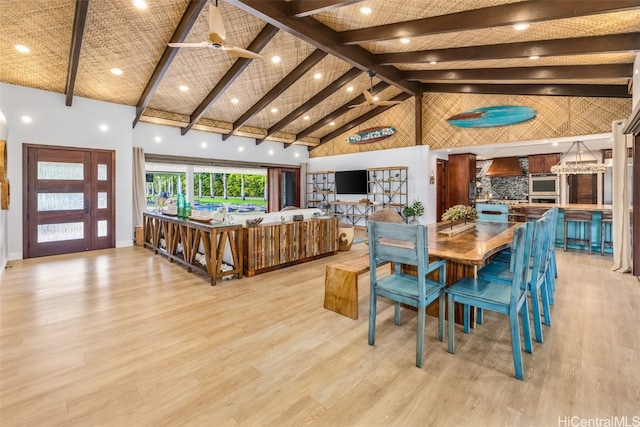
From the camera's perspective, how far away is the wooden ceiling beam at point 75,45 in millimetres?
3582

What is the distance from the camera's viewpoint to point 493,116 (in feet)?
21.9

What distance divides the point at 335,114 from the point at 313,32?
429 cm

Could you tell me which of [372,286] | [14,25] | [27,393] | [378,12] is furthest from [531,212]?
[14,25]

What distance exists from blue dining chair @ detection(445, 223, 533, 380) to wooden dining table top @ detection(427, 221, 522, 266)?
0.21 m

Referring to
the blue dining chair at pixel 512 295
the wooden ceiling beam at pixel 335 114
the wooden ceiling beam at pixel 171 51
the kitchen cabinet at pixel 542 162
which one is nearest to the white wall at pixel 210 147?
the wooden ceiling beam at pixel 171 51

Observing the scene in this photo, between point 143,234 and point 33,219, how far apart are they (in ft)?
6.03

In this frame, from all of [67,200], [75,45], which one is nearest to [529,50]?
[75,45]

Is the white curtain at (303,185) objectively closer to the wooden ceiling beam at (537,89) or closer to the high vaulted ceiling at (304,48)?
the high vaulted ceiling at (304,48)

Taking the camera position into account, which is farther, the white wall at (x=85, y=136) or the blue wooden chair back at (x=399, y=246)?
the white wall at (x=85, y=136)

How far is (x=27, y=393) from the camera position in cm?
183

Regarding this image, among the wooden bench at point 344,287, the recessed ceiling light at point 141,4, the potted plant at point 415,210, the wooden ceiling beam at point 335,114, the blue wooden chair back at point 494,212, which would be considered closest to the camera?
the wooden bench at point 344,287

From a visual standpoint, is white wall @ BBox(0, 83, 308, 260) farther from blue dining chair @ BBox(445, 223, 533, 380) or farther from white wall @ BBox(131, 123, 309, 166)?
blue dining chair @ BBox(445, 223, 533, 380)

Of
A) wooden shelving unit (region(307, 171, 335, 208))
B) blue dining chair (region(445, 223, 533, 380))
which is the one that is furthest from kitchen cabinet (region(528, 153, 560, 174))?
blue dining chair (region(445, 223, 533, 380))

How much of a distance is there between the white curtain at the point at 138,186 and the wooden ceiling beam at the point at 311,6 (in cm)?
514
